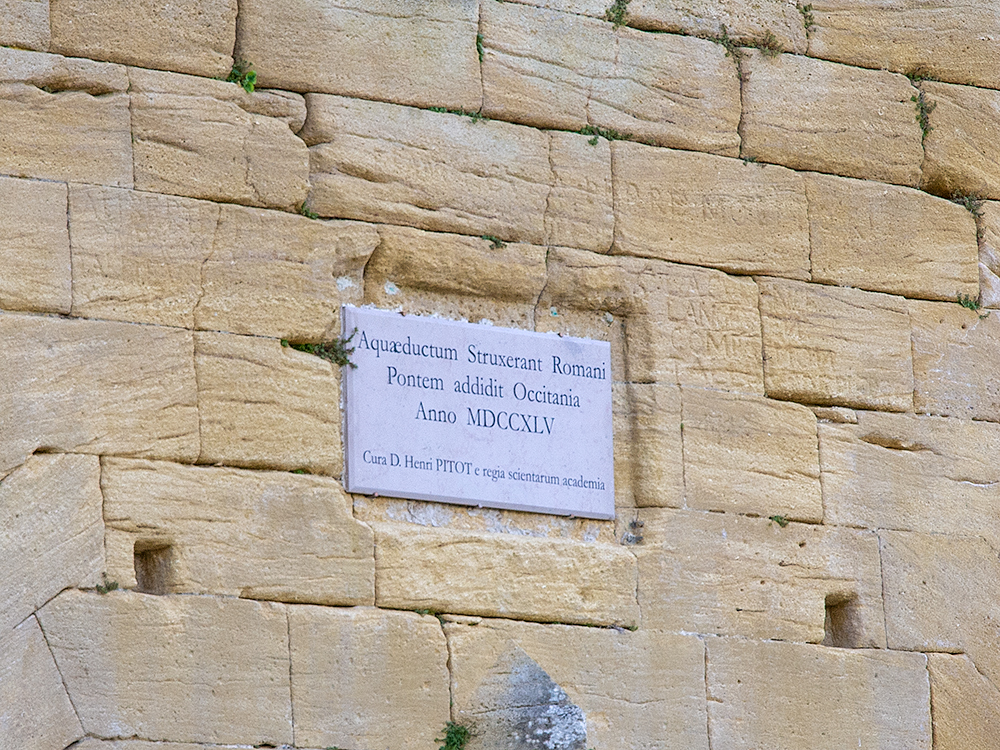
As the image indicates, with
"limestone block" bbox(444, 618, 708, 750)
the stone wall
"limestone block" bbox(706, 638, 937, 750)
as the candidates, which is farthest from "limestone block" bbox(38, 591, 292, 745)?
"limestone block" bbox(706, 638, 937, 750)

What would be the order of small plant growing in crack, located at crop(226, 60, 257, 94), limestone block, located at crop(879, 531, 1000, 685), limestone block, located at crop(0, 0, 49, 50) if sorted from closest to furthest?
1. limestone block, located at crop(0, 0, 49, 50)
2. small plant growing in crack, located at crop(226, 60, 257, 94)
3. limestone block, located at crop(879, 531, 1000, 685)

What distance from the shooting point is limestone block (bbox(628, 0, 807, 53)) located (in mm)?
8242

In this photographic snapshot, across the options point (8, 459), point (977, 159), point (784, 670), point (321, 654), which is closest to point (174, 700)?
point (321, 654)

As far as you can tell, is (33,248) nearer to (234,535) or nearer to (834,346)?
(234,535)

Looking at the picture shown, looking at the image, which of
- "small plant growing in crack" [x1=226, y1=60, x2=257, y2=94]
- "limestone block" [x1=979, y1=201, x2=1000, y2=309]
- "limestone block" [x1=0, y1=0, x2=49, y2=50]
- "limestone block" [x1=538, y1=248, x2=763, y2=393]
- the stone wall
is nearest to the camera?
the stone wall

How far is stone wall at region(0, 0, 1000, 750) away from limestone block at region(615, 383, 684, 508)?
0.01m

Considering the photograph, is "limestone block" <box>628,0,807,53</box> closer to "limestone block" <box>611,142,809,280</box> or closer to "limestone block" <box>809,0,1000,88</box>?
"limestone block" <box>809,0,1000,88</box>

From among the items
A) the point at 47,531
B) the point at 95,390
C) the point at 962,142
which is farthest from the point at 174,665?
the point at 962,142

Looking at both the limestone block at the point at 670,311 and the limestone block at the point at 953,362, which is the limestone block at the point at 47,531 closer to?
the limestone block at the point at 670,311

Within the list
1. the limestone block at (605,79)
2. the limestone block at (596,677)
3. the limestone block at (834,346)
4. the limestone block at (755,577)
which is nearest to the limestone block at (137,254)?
the limestone block at (605,79)

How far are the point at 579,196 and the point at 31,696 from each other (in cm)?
310

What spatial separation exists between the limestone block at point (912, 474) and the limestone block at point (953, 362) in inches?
3.3

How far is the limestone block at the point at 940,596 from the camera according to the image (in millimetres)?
7898

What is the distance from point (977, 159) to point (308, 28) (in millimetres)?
3306
